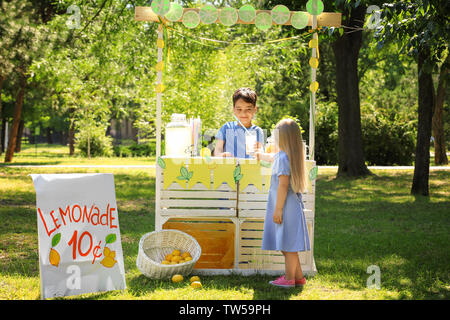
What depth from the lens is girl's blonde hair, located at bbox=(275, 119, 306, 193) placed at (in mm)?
4281

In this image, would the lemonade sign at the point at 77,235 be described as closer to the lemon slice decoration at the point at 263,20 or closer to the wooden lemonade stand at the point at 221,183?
the wooden lemonade stand at the point at 221,183

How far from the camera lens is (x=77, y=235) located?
13.1 feet

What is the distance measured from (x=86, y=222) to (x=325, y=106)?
55.9 feet

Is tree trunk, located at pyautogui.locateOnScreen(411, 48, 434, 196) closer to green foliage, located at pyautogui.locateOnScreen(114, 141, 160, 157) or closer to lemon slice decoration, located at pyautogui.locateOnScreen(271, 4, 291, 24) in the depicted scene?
lemon slice decoration, located at pyautogui.locateOnScreen(271, 4, 291, 24)

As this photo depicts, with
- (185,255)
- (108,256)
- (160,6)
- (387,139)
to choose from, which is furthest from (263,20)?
(387,139)

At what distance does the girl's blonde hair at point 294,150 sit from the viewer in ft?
14.0

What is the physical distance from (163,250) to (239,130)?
1385 millimetres

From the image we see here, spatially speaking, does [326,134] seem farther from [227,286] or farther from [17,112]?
[227,286]

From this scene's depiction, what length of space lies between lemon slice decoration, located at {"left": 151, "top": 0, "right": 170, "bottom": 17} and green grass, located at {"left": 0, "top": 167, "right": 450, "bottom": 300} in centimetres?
248

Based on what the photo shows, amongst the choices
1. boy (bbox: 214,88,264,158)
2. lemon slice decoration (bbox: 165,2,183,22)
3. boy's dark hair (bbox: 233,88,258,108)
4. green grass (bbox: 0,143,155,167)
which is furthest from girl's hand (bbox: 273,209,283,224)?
green grass (bbox: 0,143,155,167)

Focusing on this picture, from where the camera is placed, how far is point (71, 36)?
12352mm

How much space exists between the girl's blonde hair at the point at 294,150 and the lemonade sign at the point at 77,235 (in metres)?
1.51

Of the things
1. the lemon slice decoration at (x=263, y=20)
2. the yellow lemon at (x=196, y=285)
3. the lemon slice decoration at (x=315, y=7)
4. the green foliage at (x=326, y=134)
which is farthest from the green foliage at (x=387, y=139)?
the yellow lemon at (x=196, y=285)
